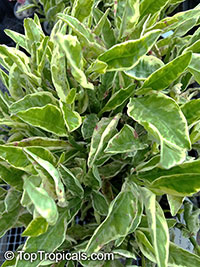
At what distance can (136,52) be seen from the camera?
1.21 feet

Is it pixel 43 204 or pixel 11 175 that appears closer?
pixel 43 204

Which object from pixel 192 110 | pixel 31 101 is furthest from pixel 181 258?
pixel 31 101

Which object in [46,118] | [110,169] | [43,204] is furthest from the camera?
[110,169]

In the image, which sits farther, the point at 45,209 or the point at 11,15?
the point at 11,15

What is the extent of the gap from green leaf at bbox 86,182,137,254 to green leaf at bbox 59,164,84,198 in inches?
2.7

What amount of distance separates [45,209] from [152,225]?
5.7 inches

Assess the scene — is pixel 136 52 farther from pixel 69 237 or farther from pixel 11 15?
pixel 11 15

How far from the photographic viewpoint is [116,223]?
405 millimetres

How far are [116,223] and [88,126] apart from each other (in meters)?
0.16

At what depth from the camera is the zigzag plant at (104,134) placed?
362 millimetres

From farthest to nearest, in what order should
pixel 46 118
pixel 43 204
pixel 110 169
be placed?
pixel 110 169 → pixel 46 118 → pixel 43 204

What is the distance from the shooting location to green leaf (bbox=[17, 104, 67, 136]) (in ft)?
1.28

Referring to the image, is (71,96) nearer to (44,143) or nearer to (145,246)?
(44,143)

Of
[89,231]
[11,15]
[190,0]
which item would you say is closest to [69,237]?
[89,231]
